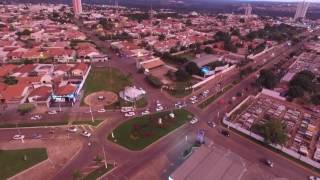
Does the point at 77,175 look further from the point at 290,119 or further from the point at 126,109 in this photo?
the point at 290,119

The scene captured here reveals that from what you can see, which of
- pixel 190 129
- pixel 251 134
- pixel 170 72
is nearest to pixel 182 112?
pixel 190 129

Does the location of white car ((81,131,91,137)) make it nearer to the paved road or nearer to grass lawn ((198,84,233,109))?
the paved road

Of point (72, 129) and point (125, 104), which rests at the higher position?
point (125, 104)

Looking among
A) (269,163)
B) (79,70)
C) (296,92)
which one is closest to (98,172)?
(269,163)

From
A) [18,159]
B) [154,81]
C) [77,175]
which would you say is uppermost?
[154,81]

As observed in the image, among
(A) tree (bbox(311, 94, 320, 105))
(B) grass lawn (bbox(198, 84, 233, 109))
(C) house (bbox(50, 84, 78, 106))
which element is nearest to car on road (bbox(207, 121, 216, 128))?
(B) grass lawn (bbox(198, 84, 233, 109))

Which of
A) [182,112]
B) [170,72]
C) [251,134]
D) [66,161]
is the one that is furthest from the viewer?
[170,72]

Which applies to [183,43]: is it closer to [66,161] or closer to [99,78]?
[99,78]
